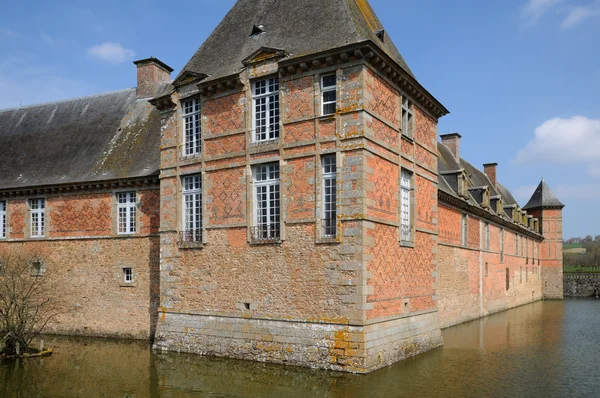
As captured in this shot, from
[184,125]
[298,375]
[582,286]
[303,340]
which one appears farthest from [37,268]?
[582,286]

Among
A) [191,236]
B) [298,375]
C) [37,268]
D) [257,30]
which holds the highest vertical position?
[257,30]

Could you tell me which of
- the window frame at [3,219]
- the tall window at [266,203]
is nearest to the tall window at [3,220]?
the window frame at [3,219]

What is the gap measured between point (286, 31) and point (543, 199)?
109ft

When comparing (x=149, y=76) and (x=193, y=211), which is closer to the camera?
(x=193, y=211)

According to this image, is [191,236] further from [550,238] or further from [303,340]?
[550,238]

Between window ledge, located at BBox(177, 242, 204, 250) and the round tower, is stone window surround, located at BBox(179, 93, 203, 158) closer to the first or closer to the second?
window ledge, located at BBox(177, 242, 204, 250)

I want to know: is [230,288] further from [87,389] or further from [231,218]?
[87,389]

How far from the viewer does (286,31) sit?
13.1m

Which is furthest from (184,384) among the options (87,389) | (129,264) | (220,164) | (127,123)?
(127,123)

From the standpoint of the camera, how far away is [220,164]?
13.5m

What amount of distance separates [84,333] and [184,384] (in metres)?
7.81

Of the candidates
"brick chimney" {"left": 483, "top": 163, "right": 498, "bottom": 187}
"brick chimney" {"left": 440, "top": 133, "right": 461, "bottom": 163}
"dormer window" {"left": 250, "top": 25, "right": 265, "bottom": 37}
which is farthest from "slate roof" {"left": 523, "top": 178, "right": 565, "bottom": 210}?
"dormer window" {"left": 250, "top": 25, "right": 265, "bottom": 37}

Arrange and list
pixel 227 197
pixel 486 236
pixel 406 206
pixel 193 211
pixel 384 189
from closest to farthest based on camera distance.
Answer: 1. pixel 384 189
2. pixel 227 197
3. pixel 406 206
4. pixel 193 211
5. pixel 486 236

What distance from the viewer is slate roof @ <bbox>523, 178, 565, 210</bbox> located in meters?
40.1
